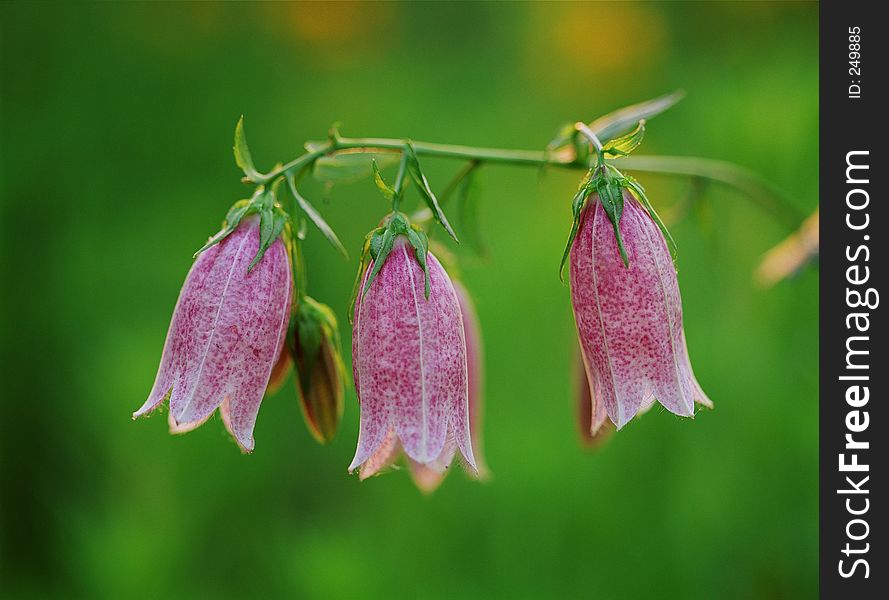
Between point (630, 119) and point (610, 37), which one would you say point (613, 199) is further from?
point (610, 37)

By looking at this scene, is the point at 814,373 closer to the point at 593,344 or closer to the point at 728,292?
the point at 728,292

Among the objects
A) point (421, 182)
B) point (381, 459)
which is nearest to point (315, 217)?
point (421, 182)

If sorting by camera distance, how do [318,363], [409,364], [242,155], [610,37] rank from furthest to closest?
1. [610,37]
2. [318,363]
3. [242,155]
4. [409,364]

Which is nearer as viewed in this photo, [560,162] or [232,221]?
[232,221]

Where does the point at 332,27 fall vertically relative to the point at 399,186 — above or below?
above

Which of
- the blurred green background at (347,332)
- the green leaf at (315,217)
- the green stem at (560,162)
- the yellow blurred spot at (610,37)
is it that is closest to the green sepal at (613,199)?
the green stem at (560,162)

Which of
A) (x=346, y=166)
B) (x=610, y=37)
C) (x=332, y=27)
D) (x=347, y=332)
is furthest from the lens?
(x=332, y=27)
